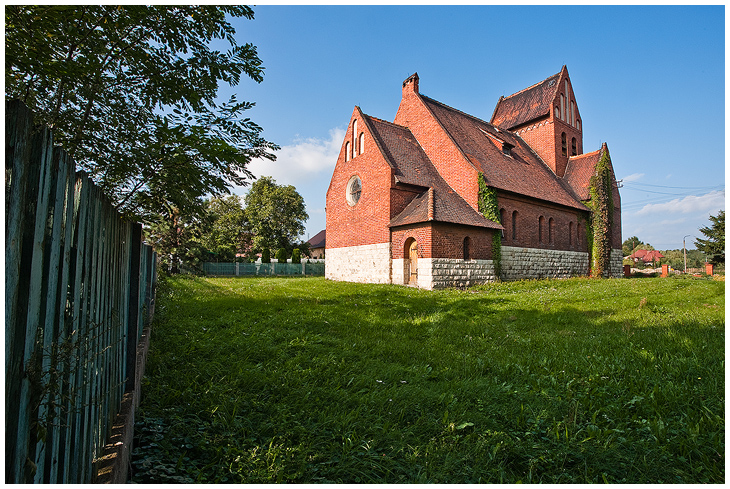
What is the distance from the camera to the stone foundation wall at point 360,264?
1716 cm

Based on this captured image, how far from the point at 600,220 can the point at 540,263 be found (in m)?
6.81

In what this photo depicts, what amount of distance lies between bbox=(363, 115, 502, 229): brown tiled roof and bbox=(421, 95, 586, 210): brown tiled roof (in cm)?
183

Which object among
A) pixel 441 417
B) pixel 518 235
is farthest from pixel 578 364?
pixel 518 235

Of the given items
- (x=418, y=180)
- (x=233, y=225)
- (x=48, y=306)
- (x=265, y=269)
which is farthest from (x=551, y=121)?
(x=233, y=225)

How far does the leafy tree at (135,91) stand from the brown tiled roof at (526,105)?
2681cm

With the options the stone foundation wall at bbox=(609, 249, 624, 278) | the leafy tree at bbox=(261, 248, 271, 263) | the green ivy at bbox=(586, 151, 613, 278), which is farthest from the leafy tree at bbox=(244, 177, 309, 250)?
the stone foundation wall at bbox=(609, 249, 624, 278)

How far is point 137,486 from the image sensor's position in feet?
6.44

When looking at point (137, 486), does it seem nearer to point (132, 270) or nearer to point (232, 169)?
point (132, 270)

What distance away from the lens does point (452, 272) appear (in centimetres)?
1572

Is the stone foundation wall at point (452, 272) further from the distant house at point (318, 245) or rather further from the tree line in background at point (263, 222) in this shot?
the distant house at point (318, 245)

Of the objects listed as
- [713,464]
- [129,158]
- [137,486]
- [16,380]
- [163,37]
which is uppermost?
[163,37]

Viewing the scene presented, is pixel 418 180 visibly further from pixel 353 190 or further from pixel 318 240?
pixel 318 240

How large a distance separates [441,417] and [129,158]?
3849mm

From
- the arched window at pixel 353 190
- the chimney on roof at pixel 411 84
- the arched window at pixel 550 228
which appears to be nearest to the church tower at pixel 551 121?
the arched window at pixel 550 228
